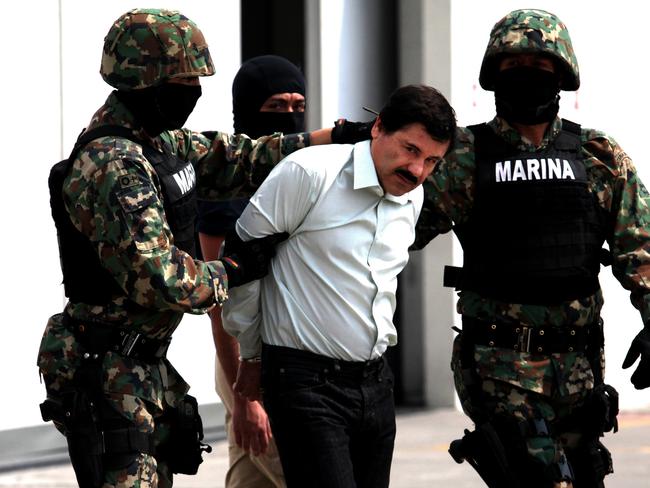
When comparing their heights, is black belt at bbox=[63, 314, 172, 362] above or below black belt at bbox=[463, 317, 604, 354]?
above

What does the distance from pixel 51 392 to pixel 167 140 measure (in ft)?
2.71

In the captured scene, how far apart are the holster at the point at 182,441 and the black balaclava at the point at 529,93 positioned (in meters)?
1.41

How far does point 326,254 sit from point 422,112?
1.59 feet

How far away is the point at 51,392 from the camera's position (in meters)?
4.42

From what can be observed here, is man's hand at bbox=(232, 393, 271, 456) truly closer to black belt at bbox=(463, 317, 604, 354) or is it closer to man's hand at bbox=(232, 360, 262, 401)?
man's hand at bbox=(232, 360, 262, 401)

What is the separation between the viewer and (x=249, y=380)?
4590mm

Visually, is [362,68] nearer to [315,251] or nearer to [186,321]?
[186,321]

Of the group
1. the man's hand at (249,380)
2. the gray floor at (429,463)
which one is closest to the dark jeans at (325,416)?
the man's hand at (249,380)

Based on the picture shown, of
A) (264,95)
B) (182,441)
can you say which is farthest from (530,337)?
(264,95)

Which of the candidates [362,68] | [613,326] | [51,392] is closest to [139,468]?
[51,392]

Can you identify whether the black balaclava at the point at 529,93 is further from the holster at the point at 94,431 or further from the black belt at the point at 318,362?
the holster at the point at 94,431

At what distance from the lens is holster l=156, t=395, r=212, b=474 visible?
451cm

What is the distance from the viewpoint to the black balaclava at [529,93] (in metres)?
4.91

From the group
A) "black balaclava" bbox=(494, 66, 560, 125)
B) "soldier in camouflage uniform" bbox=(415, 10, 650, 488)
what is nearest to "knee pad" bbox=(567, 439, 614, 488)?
"soldier in camouflage uniform" bbox=(415, 10, 650, 488)
